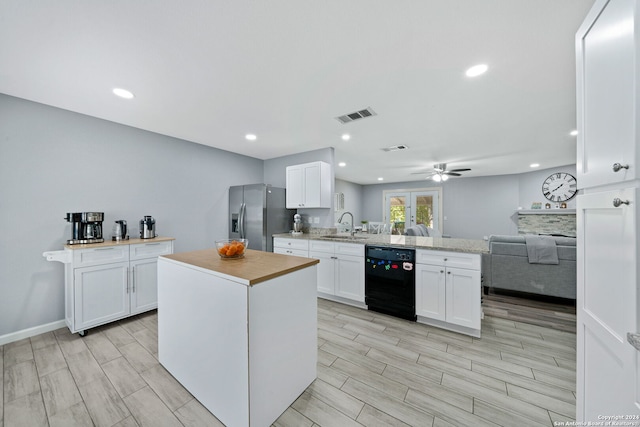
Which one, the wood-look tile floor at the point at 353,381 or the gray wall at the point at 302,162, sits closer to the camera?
the wood-look tile floor at the point at 353,381

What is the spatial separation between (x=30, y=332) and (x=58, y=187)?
152 cm

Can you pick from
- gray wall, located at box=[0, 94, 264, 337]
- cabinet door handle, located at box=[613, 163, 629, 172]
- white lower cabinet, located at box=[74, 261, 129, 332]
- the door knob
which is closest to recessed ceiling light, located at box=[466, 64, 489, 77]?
cabinet door handle, located at box=[613, 163, 629, 172]

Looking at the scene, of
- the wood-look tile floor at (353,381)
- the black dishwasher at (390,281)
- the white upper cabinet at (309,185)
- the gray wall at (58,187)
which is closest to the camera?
the wood-look tile floor at (353,381)

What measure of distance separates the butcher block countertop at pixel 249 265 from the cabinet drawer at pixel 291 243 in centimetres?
167

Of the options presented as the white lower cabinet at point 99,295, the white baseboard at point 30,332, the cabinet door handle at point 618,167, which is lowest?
the white baseboard at point 30,332

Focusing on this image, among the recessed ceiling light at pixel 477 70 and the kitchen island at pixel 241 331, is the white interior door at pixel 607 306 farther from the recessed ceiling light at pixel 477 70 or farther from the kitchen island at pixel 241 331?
the kitchen island at pixel 241 331

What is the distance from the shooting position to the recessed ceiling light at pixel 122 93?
2.13 m

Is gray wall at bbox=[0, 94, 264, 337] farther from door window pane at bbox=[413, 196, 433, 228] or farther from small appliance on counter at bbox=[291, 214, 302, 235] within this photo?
door window pane at bbox=[413, 196, 433, 228]

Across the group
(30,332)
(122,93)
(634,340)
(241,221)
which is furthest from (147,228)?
(634,340)

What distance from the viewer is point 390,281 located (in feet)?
9.20

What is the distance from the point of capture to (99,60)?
5.62ft

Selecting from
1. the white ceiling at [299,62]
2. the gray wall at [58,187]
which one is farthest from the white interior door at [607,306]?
the gray wall at [58,187]

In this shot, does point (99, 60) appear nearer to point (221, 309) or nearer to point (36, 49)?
point (36, 49)

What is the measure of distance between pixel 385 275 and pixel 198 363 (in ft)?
6.90
